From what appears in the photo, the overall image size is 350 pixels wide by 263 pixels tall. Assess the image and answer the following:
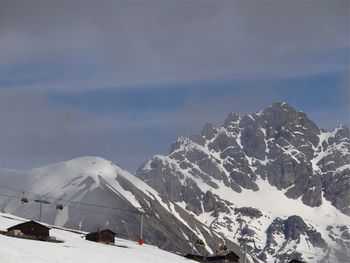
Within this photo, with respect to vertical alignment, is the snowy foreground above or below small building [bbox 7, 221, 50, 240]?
below

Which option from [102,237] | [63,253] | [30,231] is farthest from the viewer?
[102,237]

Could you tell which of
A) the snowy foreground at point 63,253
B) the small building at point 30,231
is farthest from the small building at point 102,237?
the small building at point 30,231

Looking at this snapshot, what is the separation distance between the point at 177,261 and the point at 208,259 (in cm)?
4078

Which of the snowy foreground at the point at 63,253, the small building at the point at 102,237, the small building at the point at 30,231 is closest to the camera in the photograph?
the snowy foreground at the point at 63,253

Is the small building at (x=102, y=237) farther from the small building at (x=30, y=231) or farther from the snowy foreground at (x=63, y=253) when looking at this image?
the small building at (x=30, y=231)

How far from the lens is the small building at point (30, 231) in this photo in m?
154

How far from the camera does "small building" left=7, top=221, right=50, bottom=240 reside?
506 feet

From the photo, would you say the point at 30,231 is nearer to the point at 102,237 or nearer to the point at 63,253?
the point at 102,237

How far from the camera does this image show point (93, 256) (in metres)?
133

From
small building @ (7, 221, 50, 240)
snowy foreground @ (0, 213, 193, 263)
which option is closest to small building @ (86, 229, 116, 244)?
snowy foreground @ (0, 213, 193, 263)

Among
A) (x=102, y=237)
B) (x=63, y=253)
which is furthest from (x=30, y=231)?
(x=63, y=253)

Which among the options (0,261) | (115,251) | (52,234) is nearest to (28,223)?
(52,234)

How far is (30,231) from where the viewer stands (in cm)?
15700

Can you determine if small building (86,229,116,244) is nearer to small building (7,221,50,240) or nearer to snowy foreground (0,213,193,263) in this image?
snowy foreground (0,213,193,263)
